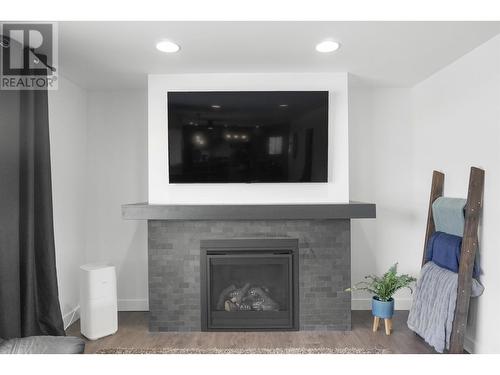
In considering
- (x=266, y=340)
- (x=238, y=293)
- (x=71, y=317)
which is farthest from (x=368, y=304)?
(x=71, y=317)

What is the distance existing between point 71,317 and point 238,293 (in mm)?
1513

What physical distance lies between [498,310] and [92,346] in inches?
112

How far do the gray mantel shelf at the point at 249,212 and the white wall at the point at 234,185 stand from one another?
7.8 inches

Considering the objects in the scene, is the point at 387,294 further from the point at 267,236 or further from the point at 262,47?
the point at 262,47

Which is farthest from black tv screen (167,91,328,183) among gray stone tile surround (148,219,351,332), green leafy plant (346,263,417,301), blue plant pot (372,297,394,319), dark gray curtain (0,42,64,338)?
blue plant pot (372,297,394,319)

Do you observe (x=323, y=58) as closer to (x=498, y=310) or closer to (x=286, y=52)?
(x=286, y=52)

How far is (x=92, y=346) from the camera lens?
2.50 metres

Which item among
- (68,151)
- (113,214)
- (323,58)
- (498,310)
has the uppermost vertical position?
(323,58)

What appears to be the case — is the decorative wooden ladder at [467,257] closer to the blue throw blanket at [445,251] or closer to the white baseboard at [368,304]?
the blue throw blanket at [445,251]

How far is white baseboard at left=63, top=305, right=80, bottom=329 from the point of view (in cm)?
283

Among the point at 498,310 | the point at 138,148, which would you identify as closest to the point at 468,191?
the point at 498,310

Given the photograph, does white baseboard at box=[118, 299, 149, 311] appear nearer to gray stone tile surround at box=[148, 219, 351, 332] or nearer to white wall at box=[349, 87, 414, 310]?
gray stone tile surround at box=[148, 219, 351, 332]

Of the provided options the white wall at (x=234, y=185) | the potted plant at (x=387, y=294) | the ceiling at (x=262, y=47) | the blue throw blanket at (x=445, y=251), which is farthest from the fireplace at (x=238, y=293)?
the ceiling at (x=262, y=47)

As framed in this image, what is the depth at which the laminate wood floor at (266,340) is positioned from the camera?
97.5 inches
